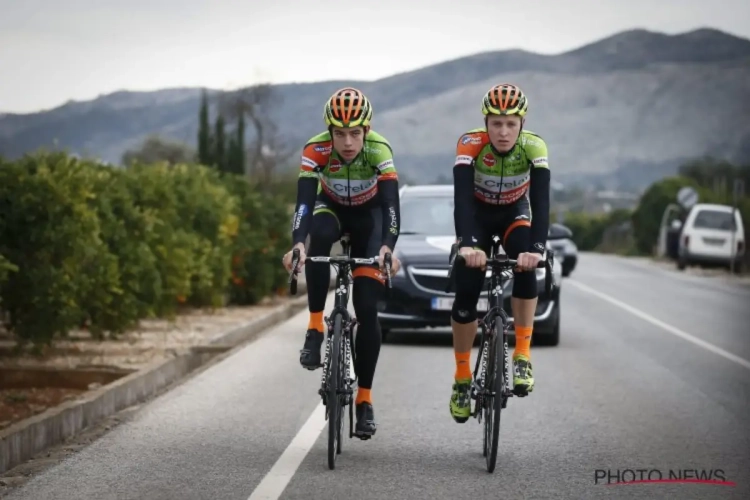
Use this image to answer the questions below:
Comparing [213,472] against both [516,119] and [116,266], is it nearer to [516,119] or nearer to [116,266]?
[516,119]

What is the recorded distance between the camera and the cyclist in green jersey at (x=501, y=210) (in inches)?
322

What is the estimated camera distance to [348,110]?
7980mm

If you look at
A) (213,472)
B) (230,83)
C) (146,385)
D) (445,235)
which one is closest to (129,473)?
(213,472)

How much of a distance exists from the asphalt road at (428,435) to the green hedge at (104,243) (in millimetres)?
1468

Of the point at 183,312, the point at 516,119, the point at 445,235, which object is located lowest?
the point at 183,312

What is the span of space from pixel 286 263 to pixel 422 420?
267 cm

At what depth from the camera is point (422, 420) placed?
10.3 metres

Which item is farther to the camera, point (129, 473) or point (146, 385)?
point (146, 385)

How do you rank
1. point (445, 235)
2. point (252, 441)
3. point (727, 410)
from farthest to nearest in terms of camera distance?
point (445, 235)
point (727, 410)
point (252, 441)

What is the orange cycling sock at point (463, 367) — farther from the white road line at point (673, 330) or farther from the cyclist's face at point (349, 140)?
the white road line at point (673, 330)

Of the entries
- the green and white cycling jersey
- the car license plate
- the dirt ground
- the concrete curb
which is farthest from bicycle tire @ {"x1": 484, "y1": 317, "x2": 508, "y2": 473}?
the car license plate

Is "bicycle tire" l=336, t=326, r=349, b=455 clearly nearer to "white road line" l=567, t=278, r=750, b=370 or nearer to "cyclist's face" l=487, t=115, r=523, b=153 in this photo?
"cyclist's face" l=487, t=115, r=523, b=153

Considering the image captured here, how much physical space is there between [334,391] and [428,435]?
174cm

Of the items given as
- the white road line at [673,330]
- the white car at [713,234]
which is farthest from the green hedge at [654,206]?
the white road line at [673,330]
